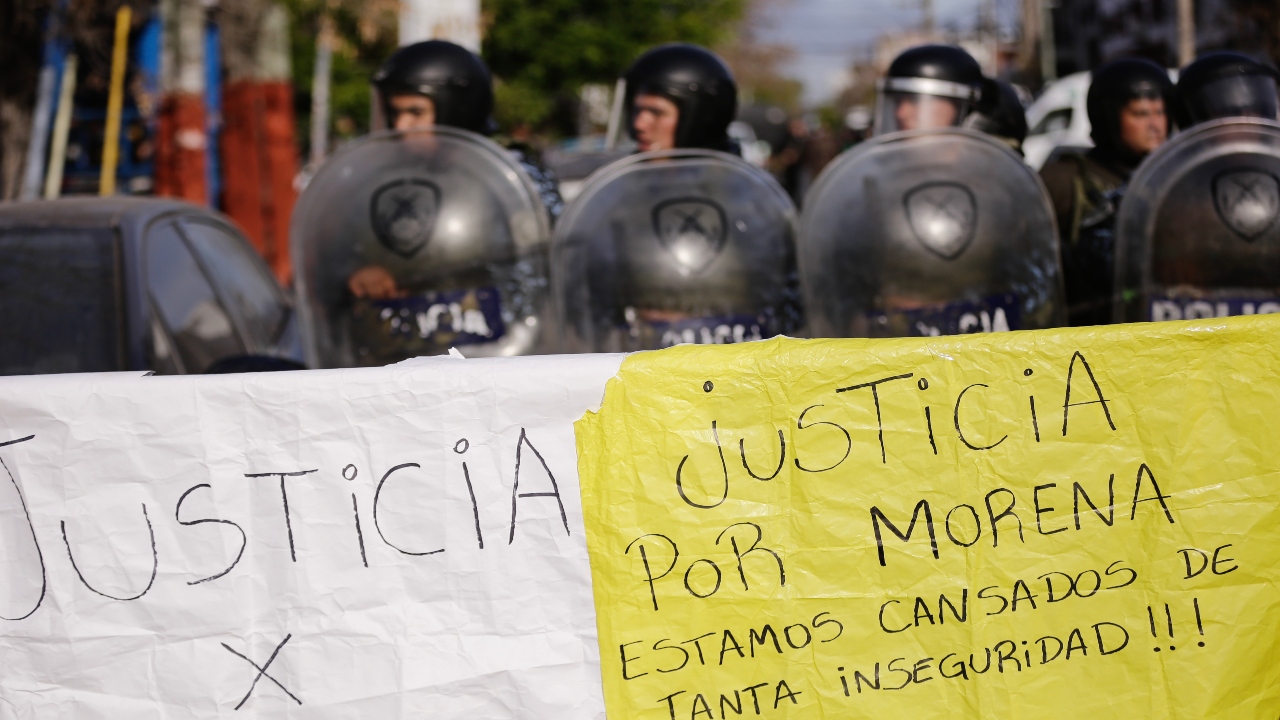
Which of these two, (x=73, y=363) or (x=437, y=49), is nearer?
(x=73, y=363)

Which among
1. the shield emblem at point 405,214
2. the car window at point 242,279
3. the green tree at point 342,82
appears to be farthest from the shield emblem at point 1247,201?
the green tree at point 342,82

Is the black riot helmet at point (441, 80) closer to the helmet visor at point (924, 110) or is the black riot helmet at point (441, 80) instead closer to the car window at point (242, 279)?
the car window at point (242, 279)

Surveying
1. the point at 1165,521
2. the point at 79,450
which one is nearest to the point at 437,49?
the point at 79,450

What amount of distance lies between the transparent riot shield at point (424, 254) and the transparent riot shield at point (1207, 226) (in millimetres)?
1992

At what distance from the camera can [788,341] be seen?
2.20 m

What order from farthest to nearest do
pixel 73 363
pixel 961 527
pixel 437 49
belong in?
pixel 437 49 < pixel 73 363 < pixel 961 527

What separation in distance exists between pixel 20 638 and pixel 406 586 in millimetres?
792

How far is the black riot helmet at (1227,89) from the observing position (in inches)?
168

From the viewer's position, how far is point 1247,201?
349 centimetres

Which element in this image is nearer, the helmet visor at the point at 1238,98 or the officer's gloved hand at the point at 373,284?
the officer's gloved hand at the point at 373,284

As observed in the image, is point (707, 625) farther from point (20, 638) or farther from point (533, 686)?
point (20, 638)

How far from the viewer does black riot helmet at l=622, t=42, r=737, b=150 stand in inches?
170

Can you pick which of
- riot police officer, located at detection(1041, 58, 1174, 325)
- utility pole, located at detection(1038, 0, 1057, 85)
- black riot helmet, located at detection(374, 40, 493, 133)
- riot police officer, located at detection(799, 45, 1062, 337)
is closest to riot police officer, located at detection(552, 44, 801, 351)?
riot police officer, located at detection(799, 45, 1062, 337)

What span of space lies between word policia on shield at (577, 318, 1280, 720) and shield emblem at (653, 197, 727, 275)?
140 centimetres
